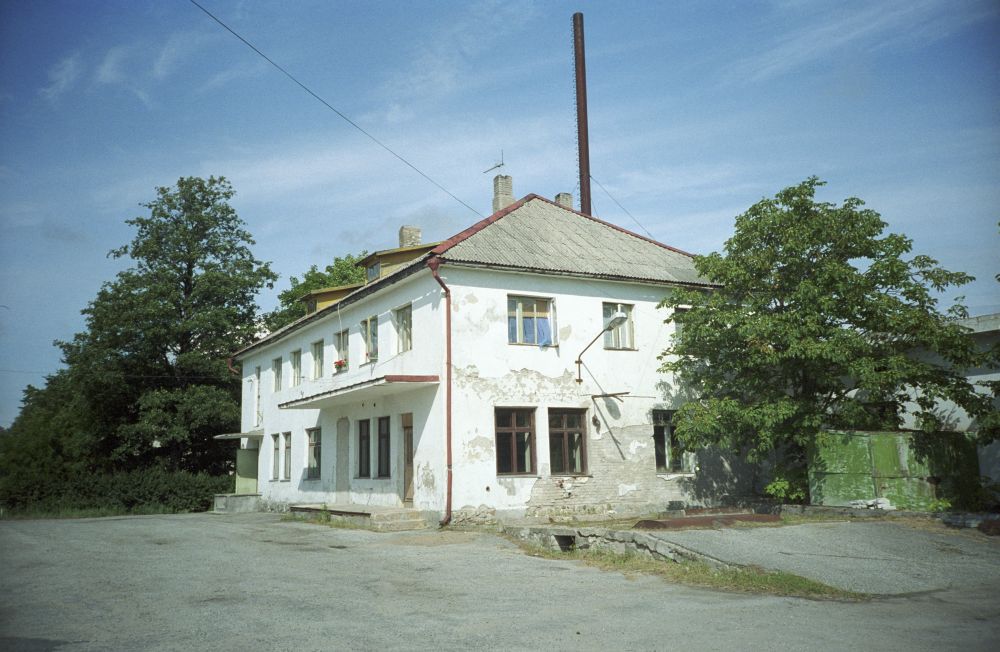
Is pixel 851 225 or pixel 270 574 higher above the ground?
pixel 851 225

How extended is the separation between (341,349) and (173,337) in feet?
51.6

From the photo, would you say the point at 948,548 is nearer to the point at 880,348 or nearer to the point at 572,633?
the point at 880,348

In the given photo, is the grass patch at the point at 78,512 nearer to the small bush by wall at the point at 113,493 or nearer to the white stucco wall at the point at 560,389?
the small bush by wall at the point at 113,493

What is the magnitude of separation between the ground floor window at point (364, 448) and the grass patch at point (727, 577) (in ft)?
34.4

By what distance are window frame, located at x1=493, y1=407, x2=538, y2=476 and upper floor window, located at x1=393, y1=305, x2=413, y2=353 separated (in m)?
3.12

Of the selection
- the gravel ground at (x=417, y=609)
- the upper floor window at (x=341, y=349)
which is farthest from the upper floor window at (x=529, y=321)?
the gravel ground at (x=417, y=609)

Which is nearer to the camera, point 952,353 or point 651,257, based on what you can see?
point 952,353

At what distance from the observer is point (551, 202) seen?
22609mm

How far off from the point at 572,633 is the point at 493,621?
863 millimetres

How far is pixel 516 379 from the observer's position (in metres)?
17.8

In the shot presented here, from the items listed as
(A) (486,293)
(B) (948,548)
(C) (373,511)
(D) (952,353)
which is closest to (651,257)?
(A) (486,293)

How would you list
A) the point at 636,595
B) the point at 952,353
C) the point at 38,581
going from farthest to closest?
the point at 952,353 < the point at 38,581 < the point at 636,595

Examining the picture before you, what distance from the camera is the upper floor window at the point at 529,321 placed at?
18188 mm

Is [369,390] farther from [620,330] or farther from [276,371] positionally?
[276,371]
